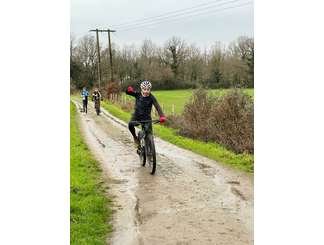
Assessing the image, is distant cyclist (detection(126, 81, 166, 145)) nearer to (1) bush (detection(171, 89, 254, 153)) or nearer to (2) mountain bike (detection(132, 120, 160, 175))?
(2) mountain bike (detection(132, 120, 160, 175))

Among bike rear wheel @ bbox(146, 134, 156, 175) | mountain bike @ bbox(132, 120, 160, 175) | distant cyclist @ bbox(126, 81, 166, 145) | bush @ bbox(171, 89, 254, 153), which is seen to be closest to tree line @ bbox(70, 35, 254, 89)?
bush @ bbox(171, 89, 254, 153)

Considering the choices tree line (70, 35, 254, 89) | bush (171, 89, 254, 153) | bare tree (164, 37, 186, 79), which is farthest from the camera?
bush (171, 89, 254, 153)

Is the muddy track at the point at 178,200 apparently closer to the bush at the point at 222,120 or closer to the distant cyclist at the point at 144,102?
the distant cyclist at the point at 144,102

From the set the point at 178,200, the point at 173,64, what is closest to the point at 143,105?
the point at 178,200

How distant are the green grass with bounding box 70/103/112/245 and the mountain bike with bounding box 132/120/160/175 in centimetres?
78

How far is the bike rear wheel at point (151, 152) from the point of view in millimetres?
6836

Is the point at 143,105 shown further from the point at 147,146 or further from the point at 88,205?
the point at 88,205

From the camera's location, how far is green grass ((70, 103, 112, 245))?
424cm

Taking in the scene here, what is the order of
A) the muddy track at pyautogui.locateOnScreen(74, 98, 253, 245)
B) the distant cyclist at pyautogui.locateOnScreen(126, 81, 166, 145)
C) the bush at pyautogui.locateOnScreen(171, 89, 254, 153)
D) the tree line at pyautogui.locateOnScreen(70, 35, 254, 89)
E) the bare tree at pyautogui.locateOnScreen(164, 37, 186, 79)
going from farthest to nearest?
the bush at pyautogui.locateOnScreen(171, 89, 254, 153), the bare tree at pyautogui.locateOnScreen(164, 37, 186, 79), the distant cyclist at pyautogui.locateOnScreen(126, 81, 166, 145), the tree line at pyautogui.locateOnScreen(70, 35, 254, 89), the muddy track at pyautogui.locateOnScreen(74, 98, 253, 245)

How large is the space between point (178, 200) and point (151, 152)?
65.1 inches

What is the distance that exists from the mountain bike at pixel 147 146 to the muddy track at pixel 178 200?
7.0 inches

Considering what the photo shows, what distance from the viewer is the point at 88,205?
16.8 ft
